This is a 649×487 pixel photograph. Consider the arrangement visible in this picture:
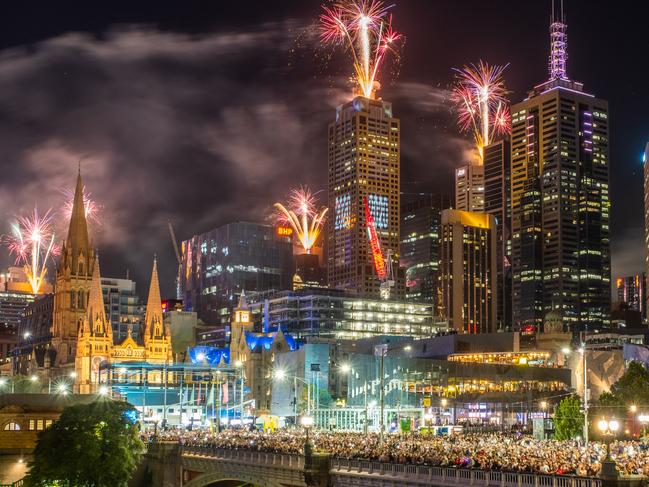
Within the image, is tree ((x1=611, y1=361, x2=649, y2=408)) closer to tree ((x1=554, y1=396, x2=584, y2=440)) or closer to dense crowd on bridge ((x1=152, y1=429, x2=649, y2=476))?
tree ((x1=554, y1=396, x2=584, y2=440))

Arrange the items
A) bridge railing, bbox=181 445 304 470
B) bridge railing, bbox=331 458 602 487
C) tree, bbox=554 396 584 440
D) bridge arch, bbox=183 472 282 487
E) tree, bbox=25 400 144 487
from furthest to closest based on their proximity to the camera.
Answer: tree, bbox=554 396 584 440
tree, bbox=25 400 144 487
bridge arch, bbox=183 472 282 487
bridge railing, bbox=181 445 304 470
bridge railing, bbox=331 458 602 487

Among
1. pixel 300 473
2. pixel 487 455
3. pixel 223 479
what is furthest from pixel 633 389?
pixel 300 473

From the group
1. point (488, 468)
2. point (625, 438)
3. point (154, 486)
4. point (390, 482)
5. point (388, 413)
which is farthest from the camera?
point (388, 413)

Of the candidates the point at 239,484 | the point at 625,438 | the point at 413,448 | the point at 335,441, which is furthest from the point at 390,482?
the point at 625,438

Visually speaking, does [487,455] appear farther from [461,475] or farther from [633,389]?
[633,389]

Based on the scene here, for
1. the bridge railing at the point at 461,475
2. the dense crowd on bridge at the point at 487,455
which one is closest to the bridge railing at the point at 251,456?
the dense crowd on bridge at the point at 487,455

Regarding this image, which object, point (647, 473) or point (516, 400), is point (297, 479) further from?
point (516, 400)

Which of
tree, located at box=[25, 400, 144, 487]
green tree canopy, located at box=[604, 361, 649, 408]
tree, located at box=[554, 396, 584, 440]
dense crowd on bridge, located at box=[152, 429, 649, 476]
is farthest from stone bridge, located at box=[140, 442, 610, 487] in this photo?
green tree canopy, located at box=[604, 361, 649, 408]
